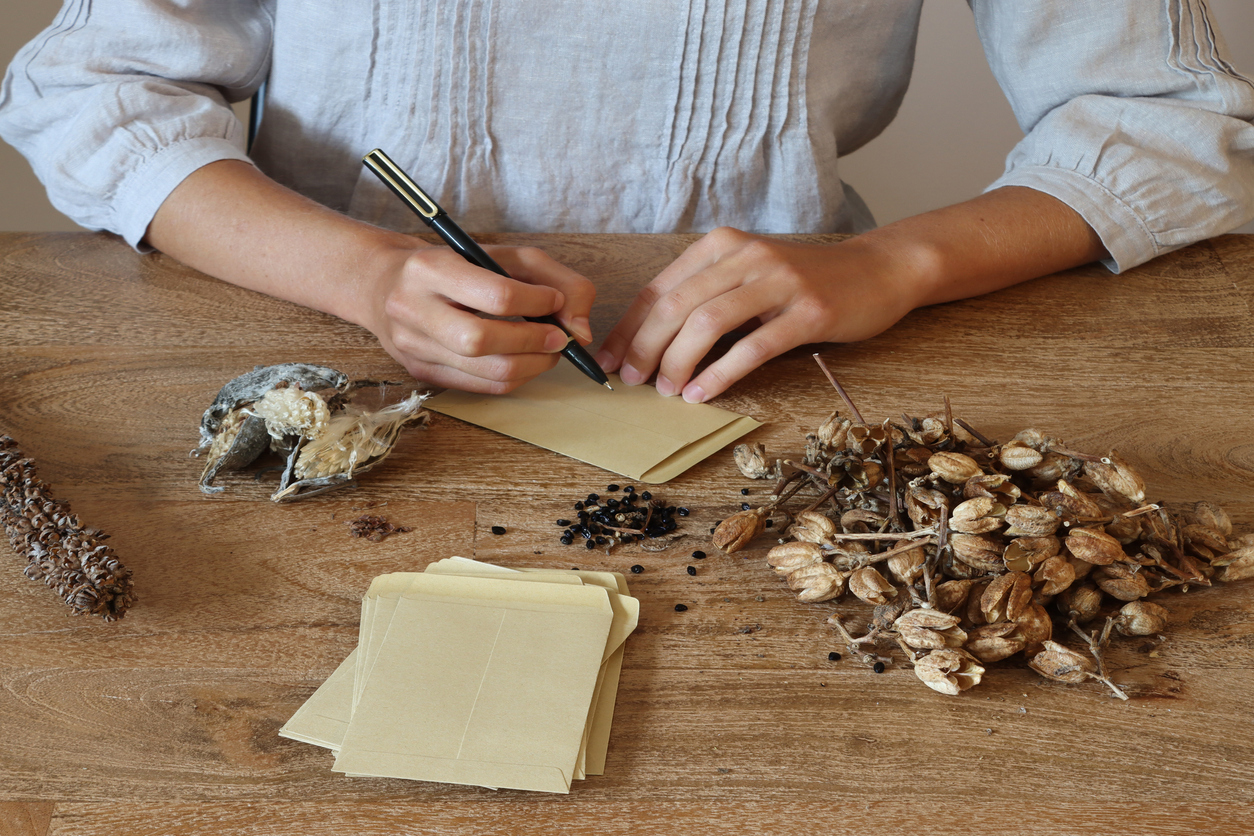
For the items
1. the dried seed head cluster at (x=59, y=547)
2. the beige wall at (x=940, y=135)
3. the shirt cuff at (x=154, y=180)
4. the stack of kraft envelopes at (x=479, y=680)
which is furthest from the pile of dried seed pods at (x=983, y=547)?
the beige wall at (x=940, y=135)

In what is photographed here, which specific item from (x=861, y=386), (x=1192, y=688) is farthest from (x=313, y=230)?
(x=1192, y=688)

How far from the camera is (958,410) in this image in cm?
80

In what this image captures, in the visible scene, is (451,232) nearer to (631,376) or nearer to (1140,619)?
(631,376)

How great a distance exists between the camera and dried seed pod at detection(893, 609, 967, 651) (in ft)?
1.83

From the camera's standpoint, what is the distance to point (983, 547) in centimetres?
58

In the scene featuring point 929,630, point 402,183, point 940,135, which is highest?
point 402,183

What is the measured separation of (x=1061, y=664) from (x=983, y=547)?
0.25 ft

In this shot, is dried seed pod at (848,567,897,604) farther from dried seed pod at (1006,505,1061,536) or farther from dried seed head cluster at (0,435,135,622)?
dried seed head cluster at (0,435,135,622)

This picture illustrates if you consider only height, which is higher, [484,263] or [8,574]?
[484,263]

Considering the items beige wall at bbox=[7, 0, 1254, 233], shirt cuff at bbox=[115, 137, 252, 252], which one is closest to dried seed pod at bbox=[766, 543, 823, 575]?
shirt cuff at bbox=[115, 137, 252, 252]

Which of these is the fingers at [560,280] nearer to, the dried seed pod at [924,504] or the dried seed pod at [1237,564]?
the dried seed pod at [924,504]

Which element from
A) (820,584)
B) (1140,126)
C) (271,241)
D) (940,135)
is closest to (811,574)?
(820,584)

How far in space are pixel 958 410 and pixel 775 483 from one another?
19 cm

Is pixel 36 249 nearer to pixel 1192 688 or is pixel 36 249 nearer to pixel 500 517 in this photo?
pixel 500 517
